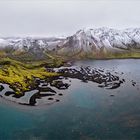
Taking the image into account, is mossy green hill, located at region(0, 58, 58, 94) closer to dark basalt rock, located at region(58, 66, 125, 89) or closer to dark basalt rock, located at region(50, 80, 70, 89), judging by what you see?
dark basalt rock, located at region(50, 80, 70, 89)

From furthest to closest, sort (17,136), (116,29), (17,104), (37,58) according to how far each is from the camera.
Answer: (116,29), (37,58), (17,104), (17,136)

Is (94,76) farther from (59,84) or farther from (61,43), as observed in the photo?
(61,43)

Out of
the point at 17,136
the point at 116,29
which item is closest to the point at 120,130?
the point at 17,136

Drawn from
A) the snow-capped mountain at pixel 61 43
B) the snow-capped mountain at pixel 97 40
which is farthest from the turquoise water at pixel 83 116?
the snow-capped mountain at pixel 97 40

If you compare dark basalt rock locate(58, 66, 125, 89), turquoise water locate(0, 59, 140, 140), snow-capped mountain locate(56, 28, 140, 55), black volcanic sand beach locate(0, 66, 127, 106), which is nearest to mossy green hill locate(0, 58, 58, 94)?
black volcanic sand beach locate(0, 66, 127, 106)

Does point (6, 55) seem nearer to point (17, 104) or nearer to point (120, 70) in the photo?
point (17, 104)

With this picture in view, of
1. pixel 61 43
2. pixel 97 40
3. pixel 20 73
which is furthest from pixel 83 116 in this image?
pixel 97 40
